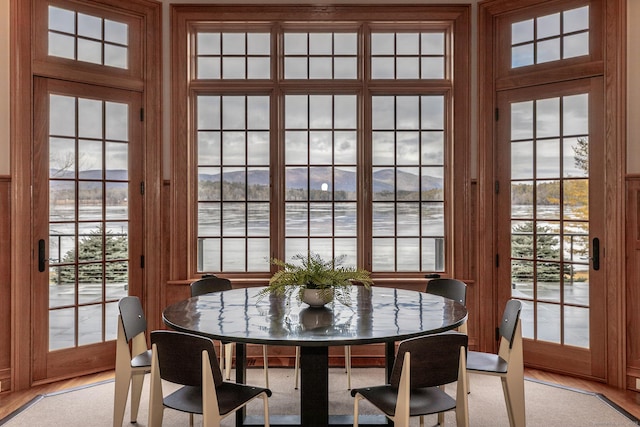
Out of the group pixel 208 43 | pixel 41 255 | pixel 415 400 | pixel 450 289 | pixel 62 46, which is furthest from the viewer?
pixel 208 43

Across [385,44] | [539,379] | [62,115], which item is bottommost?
[539,379]

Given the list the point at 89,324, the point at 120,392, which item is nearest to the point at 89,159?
the point at 89,324

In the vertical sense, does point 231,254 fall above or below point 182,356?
above

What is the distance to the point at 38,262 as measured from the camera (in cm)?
388

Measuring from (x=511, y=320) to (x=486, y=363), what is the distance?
0.94 feet

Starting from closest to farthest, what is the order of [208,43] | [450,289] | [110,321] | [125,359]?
[125,359]
[450,289]
[110,321]
[208,43]

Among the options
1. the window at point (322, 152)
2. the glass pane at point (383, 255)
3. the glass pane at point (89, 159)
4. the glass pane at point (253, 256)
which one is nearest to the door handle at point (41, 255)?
the glass pane at point (89, 159)

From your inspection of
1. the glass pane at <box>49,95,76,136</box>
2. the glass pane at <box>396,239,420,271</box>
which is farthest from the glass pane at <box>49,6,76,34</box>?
the glass pane at <box>396,239,420,271</box>

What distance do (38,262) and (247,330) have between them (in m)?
2.43

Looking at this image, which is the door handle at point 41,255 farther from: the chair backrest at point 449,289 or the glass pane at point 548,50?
the glass pane at point 548,50

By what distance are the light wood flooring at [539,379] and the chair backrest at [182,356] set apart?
1833 millimetres

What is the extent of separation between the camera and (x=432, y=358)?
2.13 meters

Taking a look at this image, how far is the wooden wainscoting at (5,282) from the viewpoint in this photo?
12.3ft

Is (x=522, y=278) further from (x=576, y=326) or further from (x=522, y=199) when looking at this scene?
(x=522, y=199)
